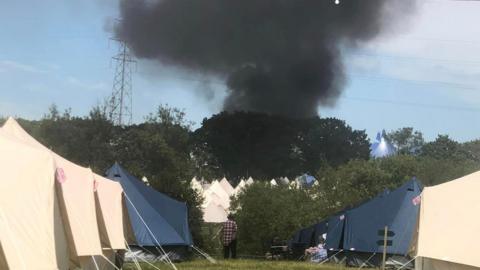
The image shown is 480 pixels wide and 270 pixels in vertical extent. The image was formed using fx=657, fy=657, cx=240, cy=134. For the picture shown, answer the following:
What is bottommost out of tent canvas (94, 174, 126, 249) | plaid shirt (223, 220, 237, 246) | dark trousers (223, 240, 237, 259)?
dark trousers (223, 240, 237, 259)

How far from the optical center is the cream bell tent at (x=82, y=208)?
365 inches

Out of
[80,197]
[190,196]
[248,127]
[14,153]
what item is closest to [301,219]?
[190,196]

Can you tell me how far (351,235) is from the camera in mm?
18812

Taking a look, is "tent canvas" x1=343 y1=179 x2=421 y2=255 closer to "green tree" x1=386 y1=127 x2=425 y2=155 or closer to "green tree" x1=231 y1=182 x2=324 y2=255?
"green tree" x1=231 y1=182 x2=324 y2=255

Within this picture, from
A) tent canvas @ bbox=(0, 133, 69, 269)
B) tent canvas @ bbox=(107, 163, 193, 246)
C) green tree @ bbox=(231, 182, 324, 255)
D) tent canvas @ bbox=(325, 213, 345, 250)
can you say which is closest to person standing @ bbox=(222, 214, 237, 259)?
tent canvas @ bbox=(107, 163, 193, 246)

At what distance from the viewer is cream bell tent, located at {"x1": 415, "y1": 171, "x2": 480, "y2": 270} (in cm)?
1044

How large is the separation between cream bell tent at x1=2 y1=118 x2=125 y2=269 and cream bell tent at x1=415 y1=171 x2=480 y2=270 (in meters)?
5.70

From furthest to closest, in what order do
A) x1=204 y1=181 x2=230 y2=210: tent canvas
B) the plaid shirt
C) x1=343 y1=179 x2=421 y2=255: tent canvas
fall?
x1=204 y1=181 x2=230 y2=210: tent canvas
the plaid shirt
x1=343 y1=179 x2=421 y2=255: tent canvas

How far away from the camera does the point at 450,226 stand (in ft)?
36.8

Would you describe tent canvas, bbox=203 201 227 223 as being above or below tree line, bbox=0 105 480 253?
below

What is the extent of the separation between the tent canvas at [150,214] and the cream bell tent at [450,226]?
775cm

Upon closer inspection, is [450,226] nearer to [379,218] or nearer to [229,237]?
[379,218]

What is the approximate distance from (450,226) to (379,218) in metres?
7.62

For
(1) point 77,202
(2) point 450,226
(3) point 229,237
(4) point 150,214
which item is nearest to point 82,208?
(1) point 77,202
